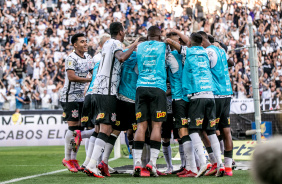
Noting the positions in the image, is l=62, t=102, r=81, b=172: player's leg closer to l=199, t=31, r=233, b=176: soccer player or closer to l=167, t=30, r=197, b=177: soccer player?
l=167, t=30, r=197, b=177: soccer player

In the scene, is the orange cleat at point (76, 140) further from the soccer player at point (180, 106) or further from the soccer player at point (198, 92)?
the soccer player at point (198, 92)

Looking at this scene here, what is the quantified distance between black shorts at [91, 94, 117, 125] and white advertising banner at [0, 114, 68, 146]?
43.7 ft

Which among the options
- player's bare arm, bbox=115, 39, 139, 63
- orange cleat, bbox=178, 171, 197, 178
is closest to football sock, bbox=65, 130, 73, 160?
player's bare arm, bbox=115, 39, 139, 63

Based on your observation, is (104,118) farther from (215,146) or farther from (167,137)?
(215,146)

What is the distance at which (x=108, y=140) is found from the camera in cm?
770

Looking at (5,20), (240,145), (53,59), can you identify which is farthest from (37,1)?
(240,145)

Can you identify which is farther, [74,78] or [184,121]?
[74,78]

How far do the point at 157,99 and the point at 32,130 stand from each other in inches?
573

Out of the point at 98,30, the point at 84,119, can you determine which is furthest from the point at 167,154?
the point at 98,30

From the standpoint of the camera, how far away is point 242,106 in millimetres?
20156

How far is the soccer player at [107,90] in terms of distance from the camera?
7070mm

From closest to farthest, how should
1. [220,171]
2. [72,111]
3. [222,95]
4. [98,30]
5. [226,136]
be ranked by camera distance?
[220,171] → [226,136] → [222,95] → [72,111] → [98,30]

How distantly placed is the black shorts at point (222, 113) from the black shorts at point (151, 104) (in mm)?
1044

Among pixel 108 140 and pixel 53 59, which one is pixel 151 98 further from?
pixel 53 59
